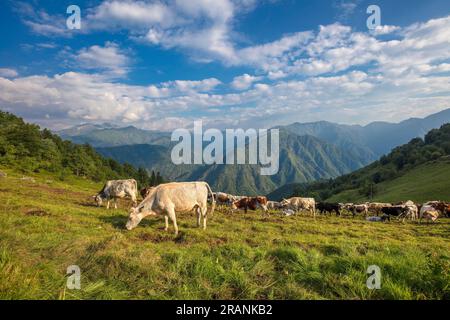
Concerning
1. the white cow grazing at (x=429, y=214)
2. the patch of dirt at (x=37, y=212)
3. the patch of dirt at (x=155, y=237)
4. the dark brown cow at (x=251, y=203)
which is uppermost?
the patch of dirt at (x=37, y=212)

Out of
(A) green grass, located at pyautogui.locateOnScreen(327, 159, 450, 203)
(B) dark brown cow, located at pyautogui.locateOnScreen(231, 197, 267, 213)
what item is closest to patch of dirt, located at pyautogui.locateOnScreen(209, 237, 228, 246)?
(B) dark brown cow, located at pyautogui.locateOnScreen(231, 197, 267, 213)

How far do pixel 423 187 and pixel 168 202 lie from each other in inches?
3364

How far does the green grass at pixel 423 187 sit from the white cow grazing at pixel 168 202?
69.1 metres

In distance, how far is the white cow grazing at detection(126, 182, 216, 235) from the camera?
1322cm

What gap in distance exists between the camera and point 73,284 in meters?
6.33

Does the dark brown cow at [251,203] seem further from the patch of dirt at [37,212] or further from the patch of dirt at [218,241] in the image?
the patch of dirt at [37,212]

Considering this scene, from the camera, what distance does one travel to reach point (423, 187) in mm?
75250

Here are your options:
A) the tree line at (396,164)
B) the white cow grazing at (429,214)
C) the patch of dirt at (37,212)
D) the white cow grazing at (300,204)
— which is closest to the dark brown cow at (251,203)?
the white cow grazing at (300,204)

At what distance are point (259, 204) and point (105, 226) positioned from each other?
64.4 ft

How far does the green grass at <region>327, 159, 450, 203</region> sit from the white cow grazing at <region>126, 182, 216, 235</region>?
227 feet

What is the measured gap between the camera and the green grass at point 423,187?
66.2m

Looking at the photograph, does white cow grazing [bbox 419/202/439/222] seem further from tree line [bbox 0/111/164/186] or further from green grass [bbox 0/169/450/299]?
tree line [bbox 0/111/164/186]
